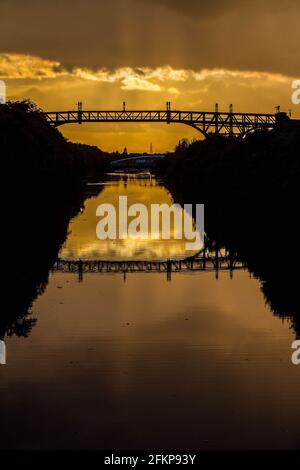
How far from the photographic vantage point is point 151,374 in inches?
583

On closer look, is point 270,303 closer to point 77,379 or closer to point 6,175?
point 77,379

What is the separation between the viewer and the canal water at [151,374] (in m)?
11.9

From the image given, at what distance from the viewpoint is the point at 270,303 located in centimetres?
2172

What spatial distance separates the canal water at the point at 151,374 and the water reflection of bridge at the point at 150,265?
14.0ft

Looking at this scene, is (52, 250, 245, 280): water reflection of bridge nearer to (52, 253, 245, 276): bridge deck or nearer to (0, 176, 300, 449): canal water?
(52, 253, 245, 276): bridge deck

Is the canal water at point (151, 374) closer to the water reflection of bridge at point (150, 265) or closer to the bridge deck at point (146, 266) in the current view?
the water reflection of bridge at point (150, 265)

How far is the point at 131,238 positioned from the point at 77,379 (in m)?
26.3

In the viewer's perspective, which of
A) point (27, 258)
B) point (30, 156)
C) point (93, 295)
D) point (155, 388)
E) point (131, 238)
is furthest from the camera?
point (30, 156)

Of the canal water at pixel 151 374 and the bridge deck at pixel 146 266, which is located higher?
the bridge deck at pixel 146 266

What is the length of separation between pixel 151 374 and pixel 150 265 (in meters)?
15.2

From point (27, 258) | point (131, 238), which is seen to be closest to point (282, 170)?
point (131, 238)

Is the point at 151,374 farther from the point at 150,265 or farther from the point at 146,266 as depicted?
the point at 150,265

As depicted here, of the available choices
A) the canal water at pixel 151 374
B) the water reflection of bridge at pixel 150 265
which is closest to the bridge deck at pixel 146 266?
the water reflection of bridge at pixel 150 265
